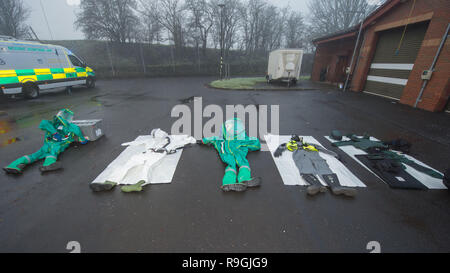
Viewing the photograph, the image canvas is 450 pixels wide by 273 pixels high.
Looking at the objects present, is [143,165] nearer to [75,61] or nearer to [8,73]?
[8,73]

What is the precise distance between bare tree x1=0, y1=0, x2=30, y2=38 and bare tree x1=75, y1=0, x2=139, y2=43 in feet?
28.6

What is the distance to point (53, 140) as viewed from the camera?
12.4ft

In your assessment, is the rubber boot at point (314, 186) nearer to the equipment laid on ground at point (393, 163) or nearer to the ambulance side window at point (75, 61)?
the equipment laid on ground at point (393, 163)

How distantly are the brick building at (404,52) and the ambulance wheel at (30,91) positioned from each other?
19.3 meters

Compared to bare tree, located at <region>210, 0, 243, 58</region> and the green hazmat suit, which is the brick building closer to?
the green hazmat suit

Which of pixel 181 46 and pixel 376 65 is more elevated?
pixel 181 46

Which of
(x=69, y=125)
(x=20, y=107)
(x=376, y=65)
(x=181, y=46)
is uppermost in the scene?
(x=181, y=46)

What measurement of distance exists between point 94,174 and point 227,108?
580 centimetres

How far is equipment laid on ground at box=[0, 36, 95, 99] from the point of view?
27.0ft

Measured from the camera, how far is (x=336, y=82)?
50.3ft

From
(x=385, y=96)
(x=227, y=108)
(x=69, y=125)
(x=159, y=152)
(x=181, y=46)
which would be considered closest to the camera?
(x=159, y=152)
